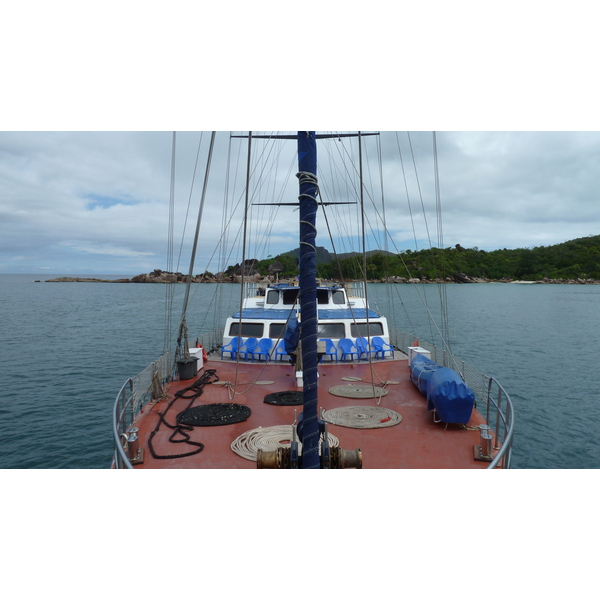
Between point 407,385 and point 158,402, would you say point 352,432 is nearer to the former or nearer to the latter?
point 407,385

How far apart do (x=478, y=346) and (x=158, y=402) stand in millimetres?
26200

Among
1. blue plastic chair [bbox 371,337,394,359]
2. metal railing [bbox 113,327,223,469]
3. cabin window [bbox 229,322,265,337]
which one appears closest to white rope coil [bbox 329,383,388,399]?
blue plastic chair [bbox 371,337,394,359]

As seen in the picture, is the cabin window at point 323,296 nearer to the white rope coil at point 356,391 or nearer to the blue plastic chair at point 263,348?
the blue plastic chair at point 263,348

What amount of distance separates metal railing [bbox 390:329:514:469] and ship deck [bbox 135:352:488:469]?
0.57 m

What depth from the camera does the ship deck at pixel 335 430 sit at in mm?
6508

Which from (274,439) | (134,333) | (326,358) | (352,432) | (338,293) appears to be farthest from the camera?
(134,333)

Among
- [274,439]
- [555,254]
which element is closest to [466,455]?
[274,439]

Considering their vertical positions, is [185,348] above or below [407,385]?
above

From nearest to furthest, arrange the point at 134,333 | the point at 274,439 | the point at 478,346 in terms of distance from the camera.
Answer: the point at 274,439 < the point at 478,346 < the point at 134,333

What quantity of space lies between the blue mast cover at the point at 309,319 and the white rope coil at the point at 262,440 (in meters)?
2.91

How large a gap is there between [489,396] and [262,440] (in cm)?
477

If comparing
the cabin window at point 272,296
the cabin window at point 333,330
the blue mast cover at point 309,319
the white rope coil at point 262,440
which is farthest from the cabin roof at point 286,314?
the blue mast cover at point 309,319

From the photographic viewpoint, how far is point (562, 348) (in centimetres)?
2823

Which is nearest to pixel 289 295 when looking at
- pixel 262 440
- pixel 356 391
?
pixel 356 391
